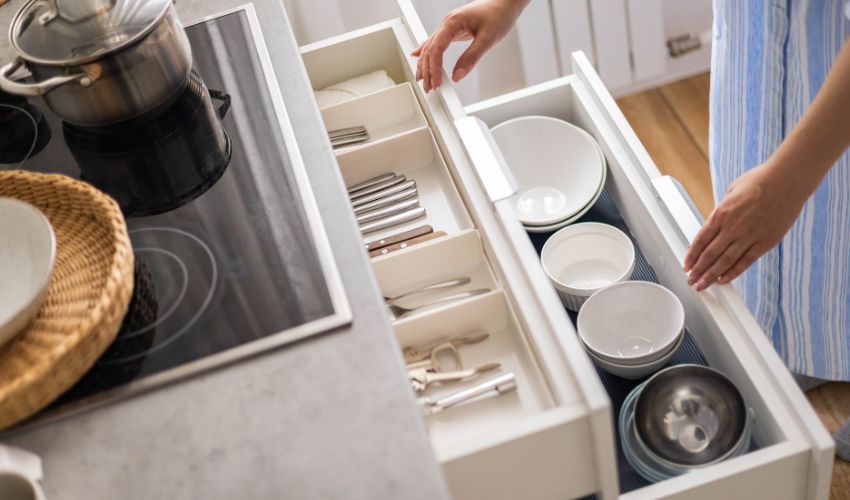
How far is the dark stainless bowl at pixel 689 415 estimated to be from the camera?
3.41 feet

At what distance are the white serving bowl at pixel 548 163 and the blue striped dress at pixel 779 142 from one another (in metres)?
0.22

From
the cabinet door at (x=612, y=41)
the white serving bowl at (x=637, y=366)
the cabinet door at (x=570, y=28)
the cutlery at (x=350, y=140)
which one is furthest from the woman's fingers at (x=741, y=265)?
the cabinet door at (x=612, y=41)

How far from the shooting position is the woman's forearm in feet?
3.26

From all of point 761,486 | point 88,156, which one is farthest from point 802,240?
point 88,156

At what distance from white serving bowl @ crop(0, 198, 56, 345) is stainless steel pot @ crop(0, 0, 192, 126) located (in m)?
0.16

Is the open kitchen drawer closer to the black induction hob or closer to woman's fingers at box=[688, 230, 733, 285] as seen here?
woman's fingers at box=[688, 230, 733, 285]

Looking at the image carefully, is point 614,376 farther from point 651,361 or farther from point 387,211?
point 387,211

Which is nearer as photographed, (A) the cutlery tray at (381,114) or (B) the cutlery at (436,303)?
(B) the cutlery at (436,303)

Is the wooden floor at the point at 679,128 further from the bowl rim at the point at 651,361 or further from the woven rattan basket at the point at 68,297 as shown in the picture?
the woven rattan basket at the point at 68,297

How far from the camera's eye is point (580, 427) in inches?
33.8

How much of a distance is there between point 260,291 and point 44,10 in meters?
A: 0.48

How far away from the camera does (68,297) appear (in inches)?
33.9

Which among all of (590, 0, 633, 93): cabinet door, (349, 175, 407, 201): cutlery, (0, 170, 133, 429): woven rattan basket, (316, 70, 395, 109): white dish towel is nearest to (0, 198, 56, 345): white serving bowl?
(0, 170, 133, 429): woven rattan basket

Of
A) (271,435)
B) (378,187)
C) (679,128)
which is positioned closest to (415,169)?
(378,187)
